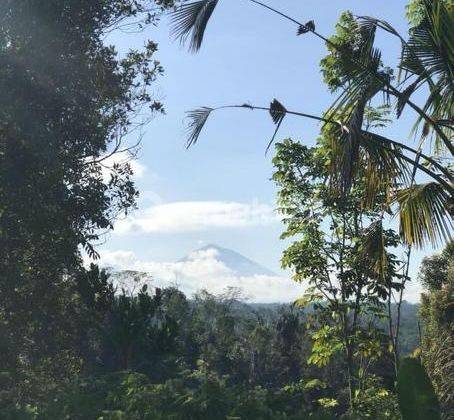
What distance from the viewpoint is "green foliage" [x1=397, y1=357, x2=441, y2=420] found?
14.5ft

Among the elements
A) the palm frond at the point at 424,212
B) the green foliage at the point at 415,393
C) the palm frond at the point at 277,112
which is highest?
the palm frond at the point at 277,112

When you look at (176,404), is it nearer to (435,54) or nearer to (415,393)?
(415,393)

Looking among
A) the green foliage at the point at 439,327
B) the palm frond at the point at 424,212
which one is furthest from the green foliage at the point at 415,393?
the green foliage at the point at 439,327

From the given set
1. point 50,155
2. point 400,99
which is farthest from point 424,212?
point 50,155

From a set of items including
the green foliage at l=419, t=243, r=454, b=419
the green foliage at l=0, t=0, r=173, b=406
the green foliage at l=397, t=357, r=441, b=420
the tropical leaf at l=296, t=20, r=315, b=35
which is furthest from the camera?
the green foliage at l=419, t=243, r=454, b=419

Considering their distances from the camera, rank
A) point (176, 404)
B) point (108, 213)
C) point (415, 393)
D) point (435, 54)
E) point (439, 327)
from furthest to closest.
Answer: point (439, 327)
point (108, 213)
point (176, 404)
point (435, 54)
point (415, 393)

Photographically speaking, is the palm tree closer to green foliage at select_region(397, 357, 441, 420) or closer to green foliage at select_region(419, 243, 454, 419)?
green foliage at select_region(397, 357, 441, 420)

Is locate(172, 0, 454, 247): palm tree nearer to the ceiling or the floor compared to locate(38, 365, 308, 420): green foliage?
nearer to the ceiling

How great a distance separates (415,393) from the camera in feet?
14.6

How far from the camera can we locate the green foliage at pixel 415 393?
442 cm

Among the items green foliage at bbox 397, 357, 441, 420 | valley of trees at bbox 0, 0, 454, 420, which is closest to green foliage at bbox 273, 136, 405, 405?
valley of trees at bbox 0, 0, 454, 420

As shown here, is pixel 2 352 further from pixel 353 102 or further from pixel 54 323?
pixel 353 102

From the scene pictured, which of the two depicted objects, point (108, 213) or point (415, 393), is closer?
Result: point (415, 393)

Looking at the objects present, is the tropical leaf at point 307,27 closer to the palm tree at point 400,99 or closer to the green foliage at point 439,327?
the palm tree at point 400,99
